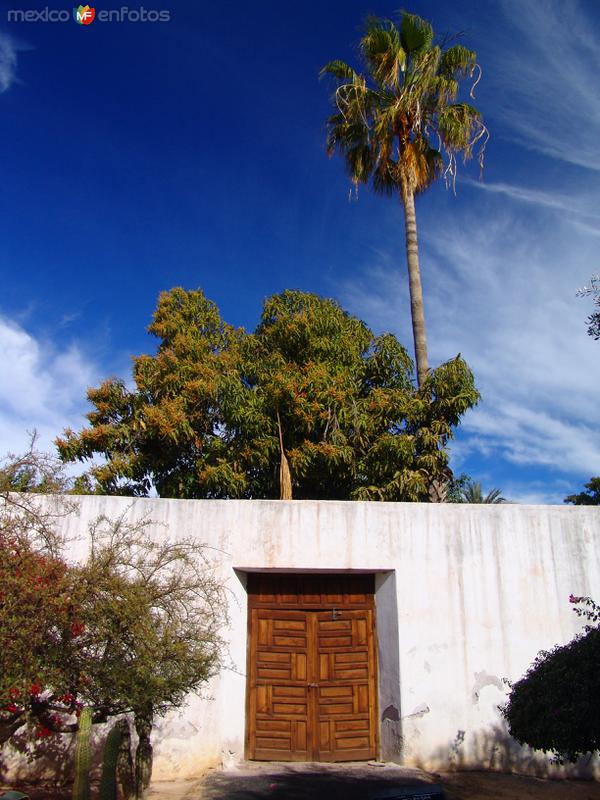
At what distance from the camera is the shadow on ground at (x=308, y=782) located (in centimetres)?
609

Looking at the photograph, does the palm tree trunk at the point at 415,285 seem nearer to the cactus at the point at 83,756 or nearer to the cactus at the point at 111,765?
the cactus at the point at 111,765

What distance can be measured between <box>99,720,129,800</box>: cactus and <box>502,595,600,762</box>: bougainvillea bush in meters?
3.29

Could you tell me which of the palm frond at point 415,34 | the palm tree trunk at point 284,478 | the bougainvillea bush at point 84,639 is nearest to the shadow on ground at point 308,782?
the bougainvillea bush at point 84,639

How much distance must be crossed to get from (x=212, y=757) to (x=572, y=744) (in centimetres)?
390

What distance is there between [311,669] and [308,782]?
1258 mm

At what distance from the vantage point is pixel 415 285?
41.7ft

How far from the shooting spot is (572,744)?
467cm

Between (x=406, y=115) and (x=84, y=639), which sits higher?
(x=406, y=115)

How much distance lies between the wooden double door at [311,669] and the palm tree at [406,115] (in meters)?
6.00

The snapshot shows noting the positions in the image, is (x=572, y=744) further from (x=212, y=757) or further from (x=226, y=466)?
(x=226, y=466)

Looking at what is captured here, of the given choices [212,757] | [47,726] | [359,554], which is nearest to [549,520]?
[359,554]

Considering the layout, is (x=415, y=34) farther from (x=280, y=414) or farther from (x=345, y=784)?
(x=345, y=784)

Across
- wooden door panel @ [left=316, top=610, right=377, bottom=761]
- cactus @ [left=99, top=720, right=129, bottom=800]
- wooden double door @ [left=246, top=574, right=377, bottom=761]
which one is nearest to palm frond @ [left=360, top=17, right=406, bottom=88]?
wooden double door @ [left=246, top=574, right=377, bottom=761]

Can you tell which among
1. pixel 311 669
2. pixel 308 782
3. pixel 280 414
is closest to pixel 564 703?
pixel 308 782
